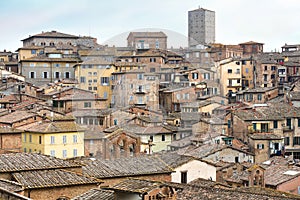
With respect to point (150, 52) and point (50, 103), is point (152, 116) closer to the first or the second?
point (50, 103)

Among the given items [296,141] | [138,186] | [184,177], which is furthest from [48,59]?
[138,186]

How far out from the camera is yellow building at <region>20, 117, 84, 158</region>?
103 feet

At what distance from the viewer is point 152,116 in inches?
1599

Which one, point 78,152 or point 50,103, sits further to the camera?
point 50,103

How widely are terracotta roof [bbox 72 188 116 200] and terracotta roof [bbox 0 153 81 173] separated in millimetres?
1797

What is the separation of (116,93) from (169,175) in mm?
26338

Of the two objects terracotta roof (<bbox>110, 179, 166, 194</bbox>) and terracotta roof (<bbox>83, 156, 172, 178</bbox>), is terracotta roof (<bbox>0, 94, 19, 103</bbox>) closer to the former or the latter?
terracotta roof (<bbox>83, 156, 172, 178</bbox>)

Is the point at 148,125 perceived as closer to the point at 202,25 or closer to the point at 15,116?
the point at 15,116

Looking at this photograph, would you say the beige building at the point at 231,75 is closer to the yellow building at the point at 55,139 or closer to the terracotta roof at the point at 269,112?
the terracotta roof at the point at 269,112

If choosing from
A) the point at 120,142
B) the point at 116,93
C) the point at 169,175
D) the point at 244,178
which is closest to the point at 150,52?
the point at 116,93

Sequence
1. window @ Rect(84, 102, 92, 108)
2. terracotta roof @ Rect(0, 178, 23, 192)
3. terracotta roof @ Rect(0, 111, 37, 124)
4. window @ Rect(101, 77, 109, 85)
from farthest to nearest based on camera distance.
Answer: window @ Rect(101, 77, 109, 85) < window @ Rect(84, 102, 92, 108) < terracotta roof @ Rect(0, 111, 37, 124) < terracotta roof @ Rect(0, 178, 23, 192)

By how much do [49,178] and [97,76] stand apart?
1242 inches

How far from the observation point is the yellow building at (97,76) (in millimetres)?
44228

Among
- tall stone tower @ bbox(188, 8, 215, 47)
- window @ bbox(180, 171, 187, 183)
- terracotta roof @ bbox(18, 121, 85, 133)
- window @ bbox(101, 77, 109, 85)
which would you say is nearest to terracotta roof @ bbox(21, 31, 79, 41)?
tall stone tower @ bbox(188, 8, 215, 47)
